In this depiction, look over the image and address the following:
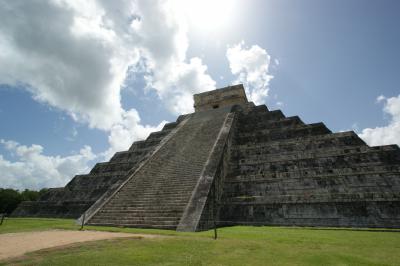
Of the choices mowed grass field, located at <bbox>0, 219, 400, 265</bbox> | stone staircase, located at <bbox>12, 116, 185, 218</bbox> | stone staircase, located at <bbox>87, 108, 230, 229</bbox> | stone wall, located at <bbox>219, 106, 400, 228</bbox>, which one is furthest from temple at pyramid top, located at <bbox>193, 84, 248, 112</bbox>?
mowed grass field, located at <bbox>0, 219, 400, 265</bbox>

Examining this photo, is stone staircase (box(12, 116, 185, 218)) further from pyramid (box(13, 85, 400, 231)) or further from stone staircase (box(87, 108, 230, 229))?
stone staircase (box(87, 108, 230, 229))

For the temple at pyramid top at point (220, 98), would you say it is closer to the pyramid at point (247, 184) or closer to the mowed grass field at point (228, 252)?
the pyramid at point (247, 184)

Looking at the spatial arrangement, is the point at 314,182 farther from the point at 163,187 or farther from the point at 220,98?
the point at 220,98

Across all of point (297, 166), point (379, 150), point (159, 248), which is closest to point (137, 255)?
point (159, 248)

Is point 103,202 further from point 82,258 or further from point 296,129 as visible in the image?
point 296,129

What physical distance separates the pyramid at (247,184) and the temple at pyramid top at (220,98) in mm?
6994

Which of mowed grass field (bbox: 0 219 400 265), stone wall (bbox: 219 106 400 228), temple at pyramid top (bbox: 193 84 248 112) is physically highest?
temple at pyramid top (bbox: 193 84 248 112)

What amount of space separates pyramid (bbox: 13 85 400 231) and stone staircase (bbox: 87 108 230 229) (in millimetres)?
53

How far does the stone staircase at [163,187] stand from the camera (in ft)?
33.2

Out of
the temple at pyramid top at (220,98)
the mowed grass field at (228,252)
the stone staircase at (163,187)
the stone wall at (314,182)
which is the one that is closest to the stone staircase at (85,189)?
the stone staircase at (163,187)

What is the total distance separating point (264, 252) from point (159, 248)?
2.23 metres

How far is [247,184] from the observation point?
468 inches

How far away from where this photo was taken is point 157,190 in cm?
1204

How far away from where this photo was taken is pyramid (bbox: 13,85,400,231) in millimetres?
9352
